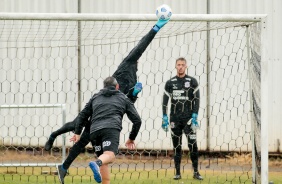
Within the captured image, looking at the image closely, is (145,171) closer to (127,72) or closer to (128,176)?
(128,176)

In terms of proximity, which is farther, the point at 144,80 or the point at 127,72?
the point at 144,80

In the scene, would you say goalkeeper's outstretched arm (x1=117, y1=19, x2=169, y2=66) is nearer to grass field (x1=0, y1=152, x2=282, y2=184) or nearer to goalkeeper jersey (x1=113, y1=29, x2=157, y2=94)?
goalkeeper jersey (x1=113, y1=29, x2=157, y2=94)

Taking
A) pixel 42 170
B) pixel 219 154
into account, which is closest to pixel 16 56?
pixel 42 170

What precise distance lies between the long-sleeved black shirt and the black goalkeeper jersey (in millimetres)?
3135

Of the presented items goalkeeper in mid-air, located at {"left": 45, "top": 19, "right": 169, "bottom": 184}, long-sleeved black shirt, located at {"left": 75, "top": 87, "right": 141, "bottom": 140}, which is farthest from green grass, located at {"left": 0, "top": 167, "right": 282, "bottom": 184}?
long-sleeved black shirt, located at {"left": 75, "top": 87, "right": 141, "bottom": 140}

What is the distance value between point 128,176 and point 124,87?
9.78 feet

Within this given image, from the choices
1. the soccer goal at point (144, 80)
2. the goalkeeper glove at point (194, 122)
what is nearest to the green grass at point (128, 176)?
the goalkeeper glove at point (194, 122)

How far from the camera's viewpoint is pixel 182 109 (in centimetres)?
1479

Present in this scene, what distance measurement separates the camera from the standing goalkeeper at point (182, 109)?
14586 mm

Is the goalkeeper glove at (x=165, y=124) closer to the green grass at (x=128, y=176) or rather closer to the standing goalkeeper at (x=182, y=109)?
the standing goalkeeper at (x=182, y=109)

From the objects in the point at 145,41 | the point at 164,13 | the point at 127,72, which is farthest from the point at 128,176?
the point at 164,13

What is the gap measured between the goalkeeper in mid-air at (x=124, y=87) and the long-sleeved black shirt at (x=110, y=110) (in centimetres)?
39

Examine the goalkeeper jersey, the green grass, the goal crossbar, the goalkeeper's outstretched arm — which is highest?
the goal crossbar

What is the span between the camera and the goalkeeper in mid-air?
39.0ft
